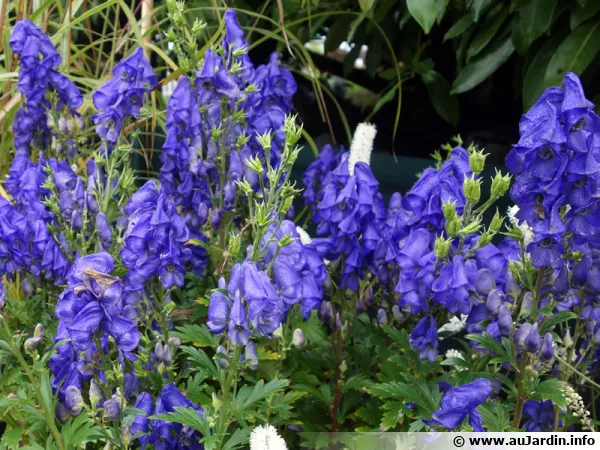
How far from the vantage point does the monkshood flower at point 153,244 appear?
1389 millimetres

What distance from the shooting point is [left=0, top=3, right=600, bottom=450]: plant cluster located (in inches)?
47.9

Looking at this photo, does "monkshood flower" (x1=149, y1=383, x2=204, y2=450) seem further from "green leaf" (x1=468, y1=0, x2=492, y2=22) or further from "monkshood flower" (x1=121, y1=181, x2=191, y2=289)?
"green leaf" (x1=468, y1=0, x2=492, y2=22)

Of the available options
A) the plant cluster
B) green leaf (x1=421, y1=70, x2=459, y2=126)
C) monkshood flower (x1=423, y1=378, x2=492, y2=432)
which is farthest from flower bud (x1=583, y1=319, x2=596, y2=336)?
green leaf (x1=421, y1=70, x2=459, y2=126)

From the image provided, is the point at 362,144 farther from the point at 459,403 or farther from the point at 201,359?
the point at 459,403

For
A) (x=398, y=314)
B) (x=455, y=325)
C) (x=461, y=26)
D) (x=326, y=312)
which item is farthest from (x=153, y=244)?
(x=461, y=26)

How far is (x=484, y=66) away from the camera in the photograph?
238 centimetres

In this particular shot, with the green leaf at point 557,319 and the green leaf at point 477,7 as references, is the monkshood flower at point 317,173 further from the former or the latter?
the green leaf at point 557,319

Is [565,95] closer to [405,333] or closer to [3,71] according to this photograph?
[405,333]

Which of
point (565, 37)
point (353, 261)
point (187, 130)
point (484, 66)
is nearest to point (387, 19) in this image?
point (484, 66)

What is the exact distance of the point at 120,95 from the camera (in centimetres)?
180

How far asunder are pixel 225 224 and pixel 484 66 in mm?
1040

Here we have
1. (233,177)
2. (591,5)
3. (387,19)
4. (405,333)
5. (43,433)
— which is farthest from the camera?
(387,19)

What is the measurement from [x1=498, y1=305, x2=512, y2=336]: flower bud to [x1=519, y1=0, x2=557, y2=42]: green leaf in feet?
3.65

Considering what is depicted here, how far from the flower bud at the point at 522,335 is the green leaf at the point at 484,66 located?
1.24m
